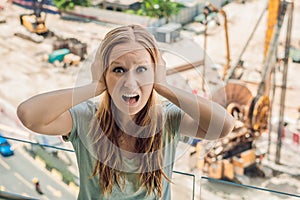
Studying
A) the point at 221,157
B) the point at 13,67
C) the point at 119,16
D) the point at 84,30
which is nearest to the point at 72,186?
the point at 221,157

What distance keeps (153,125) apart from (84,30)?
20.6ft

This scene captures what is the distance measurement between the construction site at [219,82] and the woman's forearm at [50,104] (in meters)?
0.15

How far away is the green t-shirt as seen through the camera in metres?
0.90

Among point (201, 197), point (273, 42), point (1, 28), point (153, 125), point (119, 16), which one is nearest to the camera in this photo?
point (153, 125)

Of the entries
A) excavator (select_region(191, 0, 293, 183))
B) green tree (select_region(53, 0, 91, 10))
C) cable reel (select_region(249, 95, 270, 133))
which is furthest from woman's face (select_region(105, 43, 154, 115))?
green tree (select_region(53, 0, 91, 10))

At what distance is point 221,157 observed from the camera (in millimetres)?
4008

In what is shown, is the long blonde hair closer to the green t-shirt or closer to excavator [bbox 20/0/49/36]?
the green t-shirt

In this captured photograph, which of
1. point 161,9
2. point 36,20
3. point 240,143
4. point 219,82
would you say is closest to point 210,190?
point 219,82

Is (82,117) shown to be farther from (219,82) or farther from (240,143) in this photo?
(240,143)

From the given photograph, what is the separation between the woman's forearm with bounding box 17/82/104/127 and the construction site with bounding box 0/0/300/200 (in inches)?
5.9

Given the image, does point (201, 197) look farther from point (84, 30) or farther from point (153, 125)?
point (84, 30)

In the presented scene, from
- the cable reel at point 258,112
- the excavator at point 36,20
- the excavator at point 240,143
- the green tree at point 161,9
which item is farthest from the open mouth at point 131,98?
the green tree at point 161,9

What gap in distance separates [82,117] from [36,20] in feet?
20.6

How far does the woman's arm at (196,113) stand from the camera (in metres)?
Answer: 0.87
